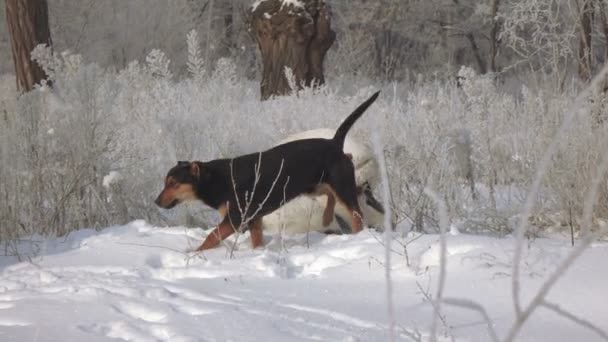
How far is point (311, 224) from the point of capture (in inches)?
178

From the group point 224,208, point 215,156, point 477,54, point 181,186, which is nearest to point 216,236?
point 224,208

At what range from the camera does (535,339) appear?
2.28 metres

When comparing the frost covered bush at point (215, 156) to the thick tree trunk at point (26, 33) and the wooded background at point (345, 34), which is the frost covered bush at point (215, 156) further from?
the wooded background at point (345, 34)

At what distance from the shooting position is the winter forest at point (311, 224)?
7.91ft

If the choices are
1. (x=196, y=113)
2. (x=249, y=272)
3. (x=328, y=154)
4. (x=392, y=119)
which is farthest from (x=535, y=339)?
(x=196, y=113)

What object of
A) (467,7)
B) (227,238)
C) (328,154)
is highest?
(467,7)

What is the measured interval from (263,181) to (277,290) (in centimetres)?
106

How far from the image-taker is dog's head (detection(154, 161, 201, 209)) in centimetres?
397

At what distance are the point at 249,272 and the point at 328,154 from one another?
3.24ft

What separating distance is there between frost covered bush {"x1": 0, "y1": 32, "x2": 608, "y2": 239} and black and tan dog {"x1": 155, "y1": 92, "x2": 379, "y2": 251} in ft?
1.10

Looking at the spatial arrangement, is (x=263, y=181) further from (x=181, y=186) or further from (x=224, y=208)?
(x=181, y=186)

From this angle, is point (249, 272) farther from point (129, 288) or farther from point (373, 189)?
point (373, 189)

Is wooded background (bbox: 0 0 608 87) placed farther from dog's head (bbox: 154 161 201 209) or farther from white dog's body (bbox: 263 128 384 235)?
dog's head (bbox: 154 161 201 209)

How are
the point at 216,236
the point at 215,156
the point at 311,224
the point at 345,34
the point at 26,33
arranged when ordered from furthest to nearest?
the point at 345,34 < the point at 26,33 < the point at 215,156 < the point at 311,224 < the point at 216,236
